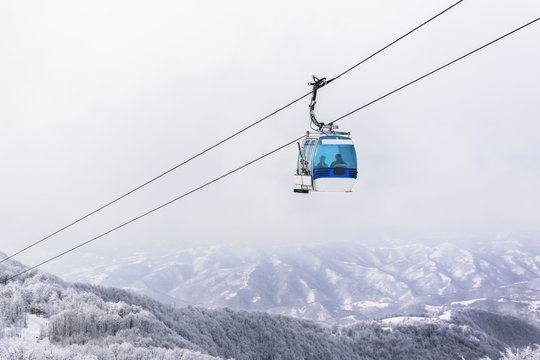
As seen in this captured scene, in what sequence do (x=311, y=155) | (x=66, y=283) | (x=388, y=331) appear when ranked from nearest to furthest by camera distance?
1. (x=311, y=155)
2. (x=66, y=283)
3. (x=388, y=331)

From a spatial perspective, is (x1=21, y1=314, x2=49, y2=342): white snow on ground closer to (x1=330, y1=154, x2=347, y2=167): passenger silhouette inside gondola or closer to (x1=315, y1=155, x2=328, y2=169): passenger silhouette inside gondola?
(x1=315, y1=155, x2=328, y2=169): passenger silhouette inside gondola

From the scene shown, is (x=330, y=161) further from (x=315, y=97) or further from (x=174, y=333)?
(x=174, y=333)

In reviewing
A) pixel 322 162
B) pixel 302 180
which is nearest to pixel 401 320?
pixel 302 180

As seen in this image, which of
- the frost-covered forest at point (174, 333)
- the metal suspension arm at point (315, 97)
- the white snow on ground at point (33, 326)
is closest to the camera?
the metal suspension arm at point (315, 97)

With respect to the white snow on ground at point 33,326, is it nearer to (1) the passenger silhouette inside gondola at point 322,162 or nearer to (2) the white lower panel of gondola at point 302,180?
(2) the white lower panel of gondola at point 302,180

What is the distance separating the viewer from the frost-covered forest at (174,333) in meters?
20.0

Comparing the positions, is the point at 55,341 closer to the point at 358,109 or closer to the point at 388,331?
the point at 358,109

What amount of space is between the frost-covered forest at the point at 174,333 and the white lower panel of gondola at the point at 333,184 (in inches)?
430

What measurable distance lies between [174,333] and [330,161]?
32.5 meters

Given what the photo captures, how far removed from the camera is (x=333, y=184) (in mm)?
10359

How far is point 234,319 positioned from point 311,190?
6405cm

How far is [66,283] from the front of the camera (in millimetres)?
42562

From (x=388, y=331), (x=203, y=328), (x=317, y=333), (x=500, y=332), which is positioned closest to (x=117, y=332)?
(x=203, y=328)

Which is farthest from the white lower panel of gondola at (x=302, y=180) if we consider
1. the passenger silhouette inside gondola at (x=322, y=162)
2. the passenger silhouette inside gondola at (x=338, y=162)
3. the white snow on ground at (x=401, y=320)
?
the white snow on ground at (x=401, y=320)
